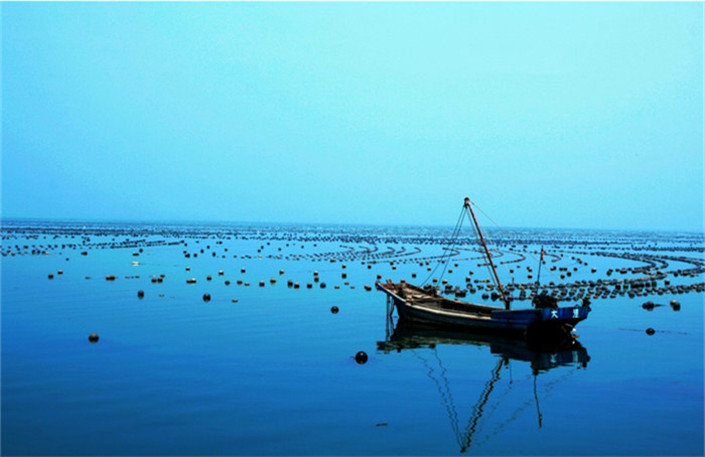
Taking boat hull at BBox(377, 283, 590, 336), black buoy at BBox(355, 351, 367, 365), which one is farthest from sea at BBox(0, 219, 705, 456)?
boat hull at BBox(377, 283, 590, 336)

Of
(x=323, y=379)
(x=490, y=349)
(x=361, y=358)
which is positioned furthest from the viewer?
(x=490, y=349)

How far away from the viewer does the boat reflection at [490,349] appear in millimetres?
25734

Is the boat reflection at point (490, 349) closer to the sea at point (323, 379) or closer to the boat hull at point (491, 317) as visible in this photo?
the sea at point (323, 379)

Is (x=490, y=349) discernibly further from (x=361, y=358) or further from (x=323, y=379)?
(x=323, y=379)

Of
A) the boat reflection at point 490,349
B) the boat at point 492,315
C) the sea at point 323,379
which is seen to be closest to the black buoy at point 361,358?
the sea at point 323,379

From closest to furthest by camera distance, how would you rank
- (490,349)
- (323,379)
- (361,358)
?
1. (323,379)
2. (361,358)
3. (490,349)

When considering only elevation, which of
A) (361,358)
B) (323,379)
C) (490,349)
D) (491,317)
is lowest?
(323,379)

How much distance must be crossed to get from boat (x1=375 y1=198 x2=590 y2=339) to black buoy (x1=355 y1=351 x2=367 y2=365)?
9810 millimetres

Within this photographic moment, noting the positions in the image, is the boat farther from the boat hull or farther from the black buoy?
the black buoy

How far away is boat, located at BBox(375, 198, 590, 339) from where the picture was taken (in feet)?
118

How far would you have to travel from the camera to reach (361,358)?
30953 mm

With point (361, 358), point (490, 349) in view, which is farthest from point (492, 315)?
point (361, 358)

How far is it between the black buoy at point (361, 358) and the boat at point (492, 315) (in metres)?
9.81

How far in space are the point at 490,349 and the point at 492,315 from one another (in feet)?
10.1
